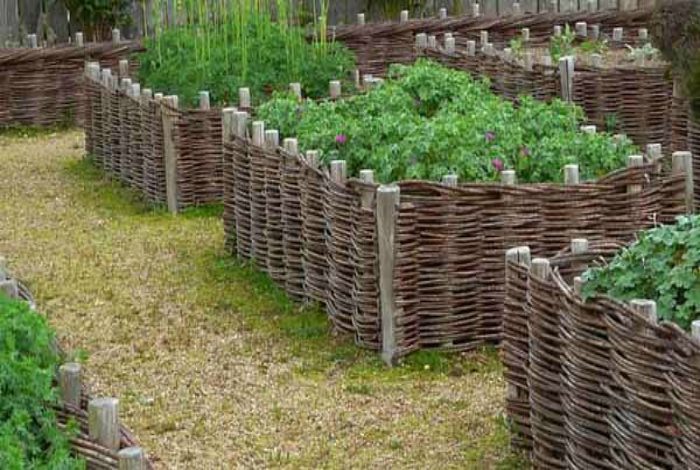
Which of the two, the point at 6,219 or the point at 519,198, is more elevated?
the point at 519,198

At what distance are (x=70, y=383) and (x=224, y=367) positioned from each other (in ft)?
8.55

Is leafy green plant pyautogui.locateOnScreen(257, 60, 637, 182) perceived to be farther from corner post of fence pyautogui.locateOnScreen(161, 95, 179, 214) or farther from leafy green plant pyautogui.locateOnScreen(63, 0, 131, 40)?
leafy green plant pyautogui.locateOnScreen(63, 0, 131, 40)

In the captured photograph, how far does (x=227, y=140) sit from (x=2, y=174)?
384 cm

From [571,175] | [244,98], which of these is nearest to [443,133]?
[571,175]

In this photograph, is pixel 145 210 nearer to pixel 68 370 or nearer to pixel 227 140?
pixel 227 140

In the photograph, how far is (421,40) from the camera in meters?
14.1

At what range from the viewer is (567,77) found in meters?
11.7

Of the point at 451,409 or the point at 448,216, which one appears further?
the point at 448,216

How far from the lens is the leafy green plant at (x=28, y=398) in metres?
5.14

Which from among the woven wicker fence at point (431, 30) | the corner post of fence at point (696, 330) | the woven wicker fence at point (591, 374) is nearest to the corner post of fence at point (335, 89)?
the woven wicker fence at point (431, 30)

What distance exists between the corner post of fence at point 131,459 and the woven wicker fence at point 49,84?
35.1 feet

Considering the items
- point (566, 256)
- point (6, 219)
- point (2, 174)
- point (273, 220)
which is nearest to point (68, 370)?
point (566, 256)

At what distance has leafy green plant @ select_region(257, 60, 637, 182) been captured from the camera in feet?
27.6

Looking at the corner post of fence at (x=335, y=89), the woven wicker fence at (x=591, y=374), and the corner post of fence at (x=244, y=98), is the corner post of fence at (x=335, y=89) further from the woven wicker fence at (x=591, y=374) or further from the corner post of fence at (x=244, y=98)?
the woven wicker fence at (x=591, y=374)
